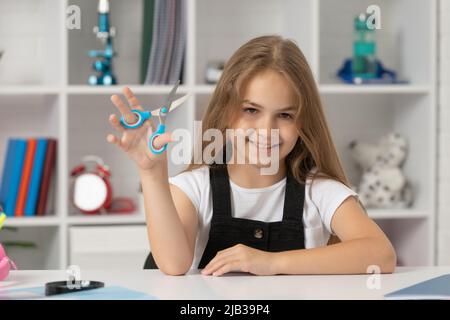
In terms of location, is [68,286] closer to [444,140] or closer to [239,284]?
[239,284]

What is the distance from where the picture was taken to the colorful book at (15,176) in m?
2.31

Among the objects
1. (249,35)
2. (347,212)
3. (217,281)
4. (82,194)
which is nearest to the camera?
(217,281)

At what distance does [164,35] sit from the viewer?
2.36 m

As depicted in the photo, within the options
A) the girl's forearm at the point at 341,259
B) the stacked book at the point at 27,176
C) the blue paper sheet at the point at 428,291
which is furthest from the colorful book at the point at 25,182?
the blue paper sheet at the point at 428,291

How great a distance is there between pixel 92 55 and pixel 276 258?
146 centimetres

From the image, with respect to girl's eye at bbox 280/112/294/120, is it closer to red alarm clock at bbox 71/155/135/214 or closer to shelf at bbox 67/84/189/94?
shelf at bbox 67/84/189/94

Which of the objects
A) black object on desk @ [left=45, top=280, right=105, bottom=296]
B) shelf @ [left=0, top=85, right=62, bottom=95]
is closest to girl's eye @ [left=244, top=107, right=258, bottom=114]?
black object on desk @ [left=45, top=280, right=105, bottom=296]

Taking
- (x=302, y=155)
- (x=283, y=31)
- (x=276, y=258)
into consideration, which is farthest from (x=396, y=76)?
(x=276, y=258)

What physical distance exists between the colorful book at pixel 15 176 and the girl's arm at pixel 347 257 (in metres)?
1.37

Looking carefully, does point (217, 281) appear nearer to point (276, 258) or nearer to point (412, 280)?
point (276, 258)

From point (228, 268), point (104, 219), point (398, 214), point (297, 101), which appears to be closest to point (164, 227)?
point (228, 268)

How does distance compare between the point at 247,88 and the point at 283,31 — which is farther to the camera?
the point at 283,31

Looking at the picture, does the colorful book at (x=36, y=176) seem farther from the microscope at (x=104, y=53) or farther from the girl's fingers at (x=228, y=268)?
the girl's fingers at (x=228, y=268)

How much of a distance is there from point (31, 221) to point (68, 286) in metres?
1.41
